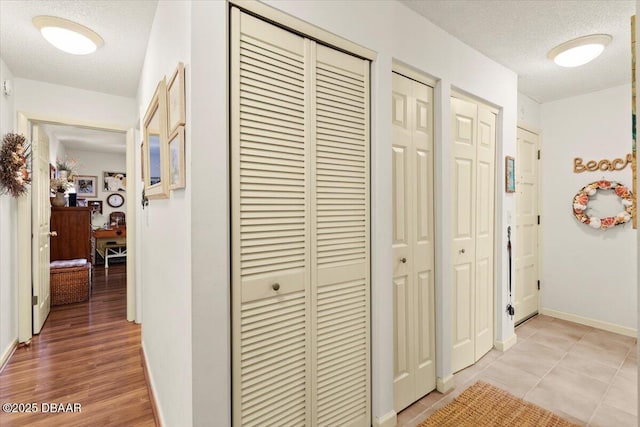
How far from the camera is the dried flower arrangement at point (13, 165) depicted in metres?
2.56

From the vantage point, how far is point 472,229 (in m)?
2.55

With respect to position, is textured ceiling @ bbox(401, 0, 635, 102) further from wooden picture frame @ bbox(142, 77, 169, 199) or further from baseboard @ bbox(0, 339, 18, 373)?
baseboard @ bbox(0, 339, 18, 373)

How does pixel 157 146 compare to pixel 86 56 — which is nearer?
pixel 157 146

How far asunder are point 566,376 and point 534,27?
2654 millimetres

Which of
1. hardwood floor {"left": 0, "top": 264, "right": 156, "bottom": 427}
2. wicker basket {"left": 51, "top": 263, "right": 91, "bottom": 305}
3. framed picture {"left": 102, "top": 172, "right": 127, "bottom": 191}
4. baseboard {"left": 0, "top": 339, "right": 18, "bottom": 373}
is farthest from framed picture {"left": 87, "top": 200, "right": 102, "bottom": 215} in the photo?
baseboard {"left": 0, "top": 339, "right": 18, "bottom": 373}

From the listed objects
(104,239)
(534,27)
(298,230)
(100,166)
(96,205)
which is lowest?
(104,239)

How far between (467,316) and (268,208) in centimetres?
202

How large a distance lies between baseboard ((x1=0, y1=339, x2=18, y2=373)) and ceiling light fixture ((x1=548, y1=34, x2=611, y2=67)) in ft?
16.9

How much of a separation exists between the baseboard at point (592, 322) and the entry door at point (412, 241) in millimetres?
2547

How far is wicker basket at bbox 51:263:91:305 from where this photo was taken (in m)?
4.04

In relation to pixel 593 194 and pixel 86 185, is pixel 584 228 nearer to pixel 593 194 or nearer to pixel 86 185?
pixel 593 194

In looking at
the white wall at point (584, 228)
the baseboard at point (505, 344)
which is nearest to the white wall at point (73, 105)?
the baseboard at point (505, 344)

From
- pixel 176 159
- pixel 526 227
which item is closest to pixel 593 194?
pixel 526 227

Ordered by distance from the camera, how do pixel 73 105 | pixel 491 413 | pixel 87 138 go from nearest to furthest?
pixel 491 413, pixel 73 105, pixel 87 138
